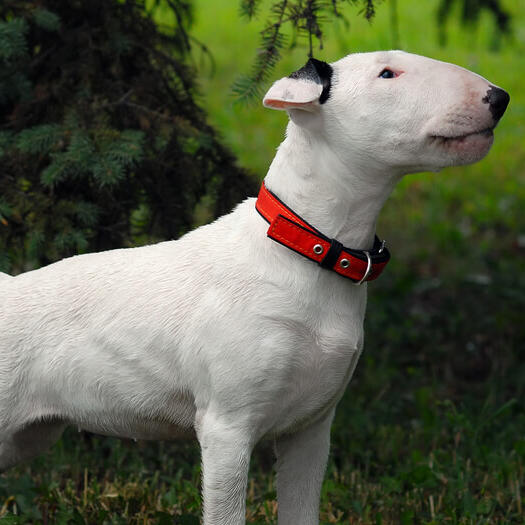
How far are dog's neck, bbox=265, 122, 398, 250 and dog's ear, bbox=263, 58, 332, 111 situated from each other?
5.4 inches

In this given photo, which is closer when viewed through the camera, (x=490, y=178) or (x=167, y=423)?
(x=167, y=423)

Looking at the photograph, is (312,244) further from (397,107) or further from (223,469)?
(223,469)

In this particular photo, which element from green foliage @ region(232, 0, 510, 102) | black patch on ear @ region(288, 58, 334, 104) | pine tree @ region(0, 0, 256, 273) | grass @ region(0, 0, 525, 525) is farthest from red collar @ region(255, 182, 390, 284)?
grass @ region(0, 0, 525, 525)

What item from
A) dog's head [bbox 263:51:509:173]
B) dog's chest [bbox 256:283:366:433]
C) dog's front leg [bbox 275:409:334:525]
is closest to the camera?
dog's head [bbox 263:51:509:173]

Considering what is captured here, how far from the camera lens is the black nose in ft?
8.23

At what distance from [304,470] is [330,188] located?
0.97 metres

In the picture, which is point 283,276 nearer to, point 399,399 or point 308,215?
point 308,215

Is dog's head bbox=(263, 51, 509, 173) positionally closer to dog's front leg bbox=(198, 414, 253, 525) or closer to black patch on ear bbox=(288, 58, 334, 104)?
black patch on ear bbox=(288, 58, 334, 104)

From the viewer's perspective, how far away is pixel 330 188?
268cm

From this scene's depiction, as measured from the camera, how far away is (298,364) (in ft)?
8.64

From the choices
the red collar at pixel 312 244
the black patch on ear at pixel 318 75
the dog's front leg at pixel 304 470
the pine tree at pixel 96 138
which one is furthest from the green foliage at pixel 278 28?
the dog's front leg at pixel 304 470

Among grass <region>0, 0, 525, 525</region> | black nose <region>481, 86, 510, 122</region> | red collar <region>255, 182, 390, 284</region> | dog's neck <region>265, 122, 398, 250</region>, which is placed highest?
black nose <region>481, 86, 510, 122</region>

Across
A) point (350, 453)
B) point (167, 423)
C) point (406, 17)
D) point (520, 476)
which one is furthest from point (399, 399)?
point (406, 17)

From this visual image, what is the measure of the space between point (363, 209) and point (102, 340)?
926 millimetres
